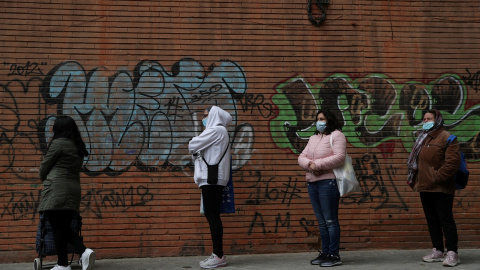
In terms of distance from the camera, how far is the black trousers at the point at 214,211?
251 inches

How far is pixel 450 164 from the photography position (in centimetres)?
625

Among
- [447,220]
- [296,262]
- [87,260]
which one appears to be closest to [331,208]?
[296,262]

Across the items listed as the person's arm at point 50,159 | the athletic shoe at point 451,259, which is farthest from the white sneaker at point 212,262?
the athletic shoe at point 451,259

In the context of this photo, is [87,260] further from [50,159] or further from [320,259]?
[320,259]

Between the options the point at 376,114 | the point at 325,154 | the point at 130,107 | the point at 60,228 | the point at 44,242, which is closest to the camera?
the point at 60,228

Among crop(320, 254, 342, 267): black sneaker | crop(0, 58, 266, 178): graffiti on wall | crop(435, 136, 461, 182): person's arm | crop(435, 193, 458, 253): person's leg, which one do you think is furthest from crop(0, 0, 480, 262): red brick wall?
crop(435, 136, 461, 182): person's arm

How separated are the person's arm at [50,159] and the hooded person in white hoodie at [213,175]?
148 cm

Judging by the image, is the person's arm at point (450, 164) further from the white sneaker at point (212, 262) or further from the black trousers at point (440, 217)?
the white sneaker at point (212, 262)

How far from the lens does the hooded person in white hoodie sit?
6.38 m

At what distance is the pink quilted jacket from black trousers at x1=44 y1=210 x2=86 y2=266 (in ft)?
8.83

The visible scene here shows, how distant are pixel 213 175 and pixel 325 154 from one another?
1315 mm

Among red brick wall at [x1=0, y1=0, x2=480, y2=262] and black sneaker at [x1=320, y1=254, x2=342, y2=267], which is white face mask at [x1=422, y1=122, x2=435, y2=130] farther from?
black sneaker at [x1=320, y1=254, x2=342, y2=267]

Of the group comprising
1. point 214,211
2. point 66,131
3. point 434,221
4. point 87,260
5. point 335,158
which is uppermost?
point 66,131

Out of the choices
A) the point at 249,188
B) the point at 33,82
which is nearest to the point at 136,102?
the point at 33,82
